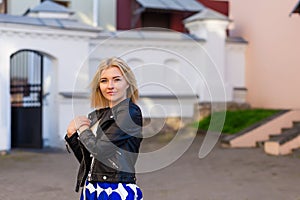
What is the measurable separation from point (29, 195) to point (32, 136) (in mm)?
5657

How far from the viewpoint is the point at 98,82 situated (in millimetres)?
2881

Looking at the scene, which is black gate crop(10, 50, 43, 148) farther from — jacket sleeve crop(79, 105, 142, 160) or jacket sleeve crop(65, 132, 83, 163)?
jacket sleeve crop(79, 105, 142, 160)

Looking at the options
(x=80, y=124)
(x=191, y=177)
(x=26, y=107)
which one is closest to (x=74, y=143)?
(x=80, y=124)

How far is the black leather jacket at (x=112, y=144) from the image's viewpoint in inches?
107

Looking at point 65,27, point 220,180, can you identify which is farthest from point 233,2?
point 220,180

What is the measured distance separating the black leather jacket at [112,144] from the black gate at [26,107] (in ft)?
31.2

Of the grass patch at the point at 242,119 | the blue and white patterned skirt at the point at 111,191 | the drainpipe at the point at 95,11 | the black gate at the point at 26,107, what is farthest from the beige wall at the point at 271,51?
the blue and white patterned skirt at the point at 111,191

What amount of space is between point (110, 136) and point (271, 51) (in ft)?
43.1

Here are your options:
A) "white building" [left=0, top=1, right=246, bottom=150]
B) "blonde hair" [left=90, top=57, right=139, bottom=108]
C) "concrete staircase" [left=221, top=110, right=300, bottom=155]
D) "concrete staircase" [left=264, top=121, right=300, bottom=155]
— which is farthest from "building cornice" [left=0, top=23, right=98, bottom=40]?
"blonde hair" [left=90, top=57, right=139, bottom=108]

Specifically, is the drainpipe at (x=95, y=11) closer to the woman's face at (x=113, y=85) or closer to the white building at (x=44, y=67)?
the white building at (x=44, y=67)

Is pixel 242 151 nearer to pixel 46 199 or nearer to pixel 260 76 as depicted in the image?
pixel 260 76

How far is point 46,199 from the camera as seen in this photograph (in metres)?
6.66

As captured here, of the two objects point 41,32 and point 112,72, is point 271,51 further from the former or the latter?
point 112,72

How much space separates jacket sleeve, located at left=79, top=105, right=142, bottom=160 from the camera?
2689 millimetres
